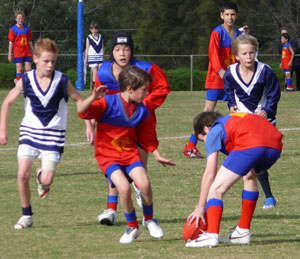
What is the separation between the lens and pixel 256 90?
8.81 meters

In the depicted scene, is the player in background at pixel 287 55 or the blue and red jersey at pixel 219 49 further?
the player in background at pixel 287 55

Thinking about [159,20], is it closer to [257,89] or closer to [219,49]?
[219,49]

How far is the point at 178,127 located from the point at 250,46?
25.8 feet

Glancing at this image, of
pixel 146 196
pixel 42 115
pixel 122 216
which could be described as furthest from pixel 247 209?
pixel 42 115

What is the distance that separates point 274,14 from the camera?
42469mm

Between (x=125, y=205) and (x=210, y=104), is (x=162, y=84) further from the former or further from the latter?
(x=210, y=104)

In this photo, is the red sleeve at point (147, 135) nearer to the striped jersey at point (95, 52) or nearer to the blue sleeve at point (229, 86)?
the blue sleeve at point (229, 86)

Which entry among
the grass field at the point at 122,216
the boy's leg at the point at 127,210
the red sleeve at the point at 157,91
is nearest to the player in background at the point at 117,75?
the red sleeve at the point at 157,91

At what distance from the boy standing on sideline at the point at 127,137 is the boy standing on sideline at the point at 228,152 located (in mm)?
403

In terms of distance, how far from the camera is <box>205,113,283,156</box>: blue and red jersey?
656cm

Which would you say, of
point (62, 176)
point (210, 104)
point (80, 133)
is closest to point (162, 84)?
point (62, 176)

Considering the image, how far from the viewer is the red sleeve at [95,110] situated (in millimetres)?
6766

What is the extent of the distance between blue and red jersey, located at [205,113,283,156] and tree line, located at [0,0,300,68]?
3068 centimetres

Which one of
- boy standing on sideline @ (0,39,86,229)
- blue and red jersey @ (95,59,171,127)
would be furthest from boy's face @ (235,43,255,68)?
boy standing on sideline @ (0,39,86,229)
